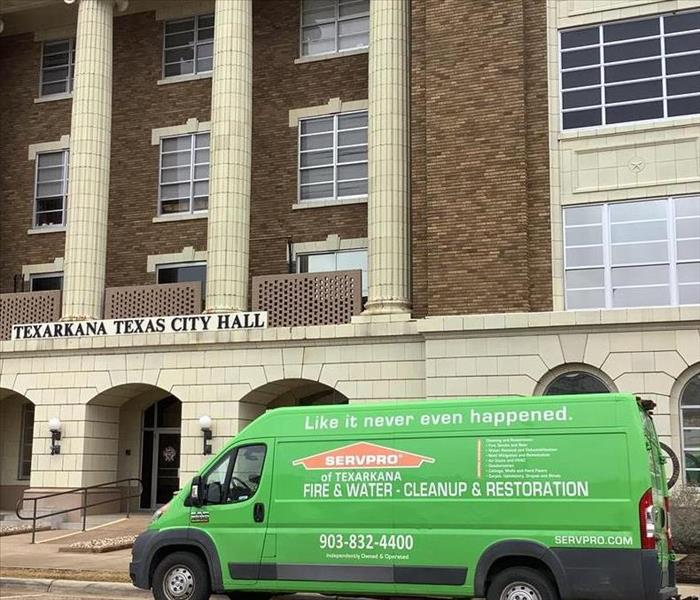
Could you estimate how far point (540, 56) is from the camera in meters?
21.1

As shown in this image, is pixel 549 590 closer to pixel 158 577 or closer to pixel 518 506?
pixel 518 506

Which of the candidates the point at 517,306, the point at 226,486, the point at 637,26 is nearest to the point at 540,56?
the point at 637,26

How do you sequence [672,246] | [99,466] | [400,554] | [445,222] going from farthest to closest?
[99,466]
[445,222]
[672,246]
[400,554]

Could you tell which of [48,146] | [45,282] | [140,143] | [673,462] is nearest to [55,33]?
[48,146]

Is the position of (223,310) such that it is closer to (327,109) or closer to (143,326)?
(143,326)

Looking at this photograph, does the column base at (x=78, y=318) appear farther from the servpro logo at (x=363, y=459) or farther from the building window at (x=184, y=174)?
the servpro logo at (x=363, y=459)

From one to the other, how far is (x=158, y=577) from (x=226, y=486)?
4.72ft

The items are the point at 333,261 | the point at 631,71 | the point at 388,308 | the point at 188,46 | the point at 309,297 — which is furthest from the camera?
the point at 188,46

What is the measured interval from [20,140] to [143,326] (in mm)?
9251

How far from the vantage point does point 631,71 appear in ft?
66.9

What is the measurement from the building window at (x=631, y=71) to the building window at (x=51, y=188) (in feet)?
49.5

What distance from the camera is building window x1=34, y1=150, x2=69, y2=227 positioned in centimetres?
2845

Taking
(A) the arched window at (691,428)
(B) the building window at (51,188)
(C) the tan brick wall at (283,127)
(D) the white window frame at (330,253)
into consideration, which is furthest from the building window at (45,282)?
(A) the arched window at (691,428)

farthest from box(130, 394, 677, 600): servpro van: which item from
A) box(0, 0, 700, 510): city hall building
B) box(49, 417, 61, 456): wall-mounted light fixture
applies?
box(49, 417, 61, 456): wall-mounted light fixture
